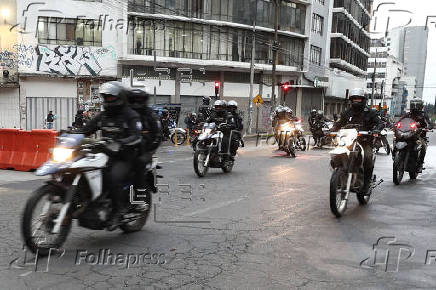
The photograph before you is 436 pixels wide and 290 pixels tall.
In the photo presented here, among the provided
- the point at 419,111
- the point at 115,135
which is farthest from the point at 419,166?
the point at 115,135

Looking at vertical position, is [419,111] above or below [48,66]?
below

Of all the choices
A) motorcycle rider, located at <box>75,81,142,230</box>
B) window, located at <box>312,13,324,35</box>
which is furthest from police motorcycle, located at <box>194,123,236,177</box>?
window, located at <box>312,13,324,35</box>

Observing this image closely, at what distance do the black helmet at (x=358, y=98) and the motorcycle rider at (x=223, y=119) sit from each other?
13.2ft

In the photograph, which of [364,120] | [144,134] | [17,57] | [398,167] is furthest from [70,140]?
[17,57]

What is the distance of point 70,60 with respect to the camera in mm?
27797

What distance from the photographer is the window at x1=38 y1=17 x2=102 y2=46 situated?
89.4 ft

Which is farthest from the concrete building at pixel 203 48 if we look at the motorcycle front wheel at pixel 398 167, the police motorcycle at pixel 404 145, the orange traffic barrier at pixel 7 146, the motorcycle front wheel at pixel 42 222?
the motorcycle front wheel at pixel 42 222

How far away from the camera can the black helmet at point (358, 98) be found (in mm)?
7634

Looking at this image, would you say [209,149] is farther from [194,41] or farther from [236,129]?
[194,41]

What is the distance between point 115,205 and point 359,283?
270 centimetres

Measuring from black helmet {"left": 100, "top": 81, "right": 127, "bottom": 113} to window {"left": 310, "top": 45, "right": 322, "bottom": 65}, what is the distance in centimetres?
4197

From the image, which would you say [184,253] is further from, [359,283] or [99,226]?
[359,283]

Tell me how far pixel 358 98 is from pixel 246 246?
151 inches

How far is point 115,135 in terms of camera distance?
5121mm
